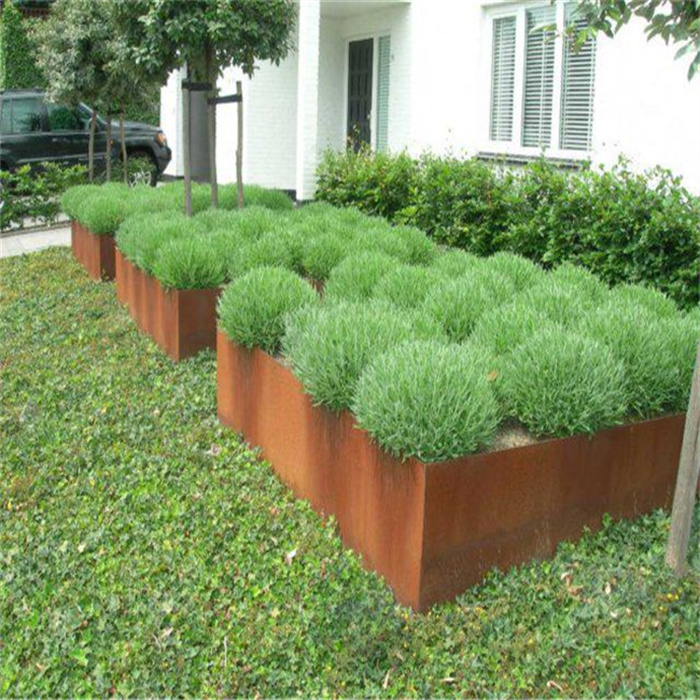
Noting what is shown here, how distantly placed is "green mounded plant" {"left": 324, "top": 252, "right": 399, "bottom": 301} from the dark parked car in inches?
449

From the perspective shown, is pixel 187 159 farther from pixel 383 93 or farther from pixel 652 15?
pixel 652 15

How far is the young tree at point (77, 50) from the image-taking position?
1268cm

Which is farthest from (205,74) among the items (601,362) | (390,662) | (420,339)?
(390,662)

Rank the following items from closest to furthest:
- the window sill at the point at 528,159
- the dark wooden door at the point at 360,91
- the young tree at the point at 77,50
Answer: the window sill at the point at 528,159 → the young tree at the point at 77,50 → the dark wooden door at the point at 360,91

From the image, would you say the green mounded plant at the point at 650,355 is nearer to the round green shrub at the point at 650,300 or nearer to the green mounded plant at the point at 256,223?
the round green shrub at the point at 650,300

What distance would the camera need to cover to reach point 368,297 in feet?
18.2

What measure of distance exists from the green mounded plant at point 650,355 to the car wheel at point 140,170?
41.8ft

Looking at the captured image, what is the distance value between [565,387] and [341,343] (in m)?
0.98

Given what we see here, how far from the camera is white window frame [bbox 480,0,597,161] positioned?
34.5 feet

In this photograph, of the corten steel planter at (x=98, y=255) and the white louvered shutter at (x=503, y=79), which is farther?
the white louvered shutter at (x=503, y=79)

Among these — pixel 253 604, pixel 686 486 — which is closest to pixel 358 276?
pixel 253 604

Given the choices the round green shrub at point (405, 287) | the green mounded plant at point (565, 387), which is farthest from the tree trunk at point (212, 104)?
the green mounded plant at point (565, 387)

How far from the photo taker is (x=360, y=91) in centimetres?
1504

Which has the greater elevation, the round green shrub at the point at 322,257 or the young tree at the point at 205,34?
the young tree at the point at 205,34
